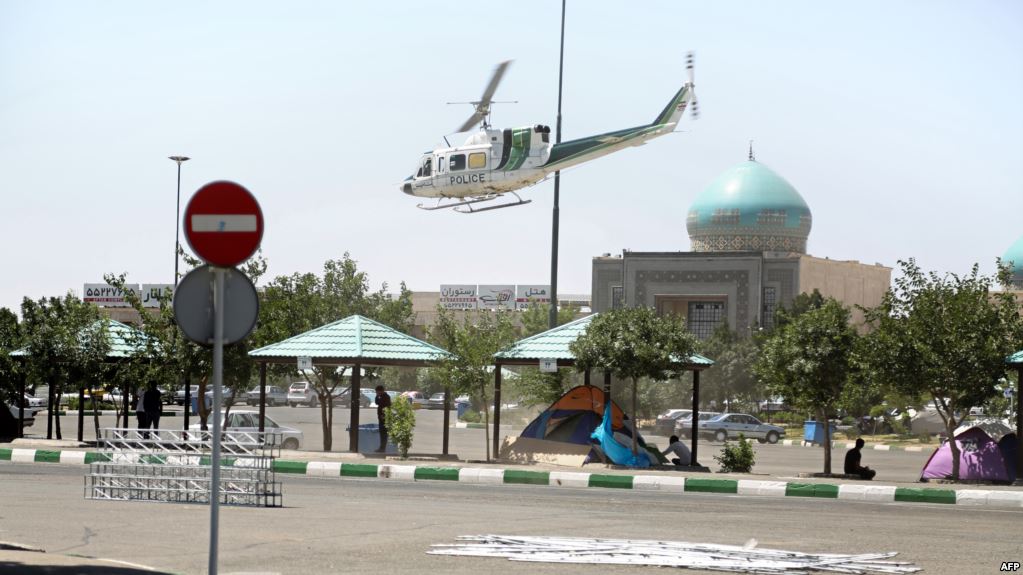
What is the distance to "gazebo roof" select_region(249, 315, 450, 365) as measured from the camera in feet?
87.0

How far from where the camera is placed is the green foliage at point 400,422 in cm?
2564

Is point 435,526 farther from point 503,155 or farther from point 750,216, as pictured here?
point 750,216

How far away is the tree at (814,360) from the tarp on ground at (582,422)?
3078 mm

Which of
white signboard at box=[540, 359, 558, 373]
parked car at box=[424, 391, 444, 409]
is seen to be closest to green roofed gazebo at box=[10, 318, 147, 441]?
white signboard at box=[540, 359, 558, 373]

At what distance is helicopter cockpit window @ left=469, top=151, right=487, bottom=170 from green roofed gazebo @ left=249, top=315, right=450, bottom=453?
16.2 metres

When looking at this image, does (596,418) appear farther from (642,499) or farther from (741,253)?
(741,253)

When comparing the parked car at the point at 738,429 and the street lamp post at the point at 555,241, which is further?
the parked car at the point at 738,429

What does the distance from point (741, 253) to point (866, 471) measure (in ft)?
180

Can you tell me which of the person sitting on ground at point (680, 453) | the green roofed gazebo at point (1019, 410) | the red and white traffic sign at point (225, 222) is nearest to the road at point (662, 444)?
the person sitting on ground at point (680, 453)

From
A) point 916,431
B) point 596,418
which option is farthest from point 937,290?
point 916,431

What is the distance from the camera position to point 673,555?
10734mm

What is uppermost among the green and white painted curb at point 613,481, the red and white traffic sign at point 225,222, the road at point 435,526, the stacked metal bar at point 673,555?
the red and white traffic sign at point 225,222

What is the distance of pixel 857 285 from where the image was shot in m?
85.6

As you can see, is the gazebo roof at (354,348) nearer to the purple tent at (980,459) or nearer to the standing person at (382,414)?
the standing person at (382,414)
